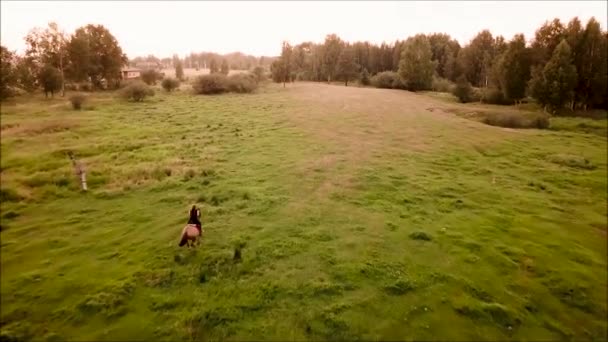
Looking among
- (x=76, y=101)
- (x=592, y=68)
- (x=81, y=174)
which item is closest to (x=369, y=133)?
(x=592, y=68)

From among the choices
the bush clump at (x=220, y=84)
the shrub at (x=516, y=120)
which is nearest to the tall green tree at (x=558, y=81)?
the shrub at (x=516, y=120)

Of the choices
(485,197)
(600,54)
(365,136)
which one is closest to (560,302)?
(485,197)

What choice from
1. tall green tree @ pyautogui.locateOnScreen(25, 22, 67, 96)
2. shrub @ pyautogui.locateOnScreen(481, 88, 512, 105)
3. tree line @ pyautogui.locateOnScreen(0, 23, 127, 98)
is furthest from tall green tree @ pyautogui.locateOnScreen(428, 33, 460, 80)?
tall green tree @ pyautogui.locateOnScreen(25, 22, 67, 96)

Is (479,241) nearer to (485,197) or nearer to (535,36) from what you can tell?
(485,197)

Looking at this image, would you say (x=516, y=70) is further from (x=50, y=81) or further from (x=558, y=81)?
(x=50, y=81)

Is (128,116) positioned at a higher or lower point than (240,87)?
lower

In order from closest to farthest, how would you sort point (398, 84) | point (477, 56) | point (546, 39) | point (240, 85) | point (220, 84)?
point (546, 39) < point (220, 84) < point (240, 85) < point (398, 84) < point (477, 56)

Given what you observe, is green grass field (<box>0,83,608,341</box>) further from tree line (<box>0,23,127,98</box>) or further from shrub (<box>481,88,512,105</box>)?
shrub (<box>481,88,512,105</box>)

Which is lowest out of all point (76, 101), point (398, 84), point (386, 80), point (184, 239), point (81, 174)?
point (184, 239)
